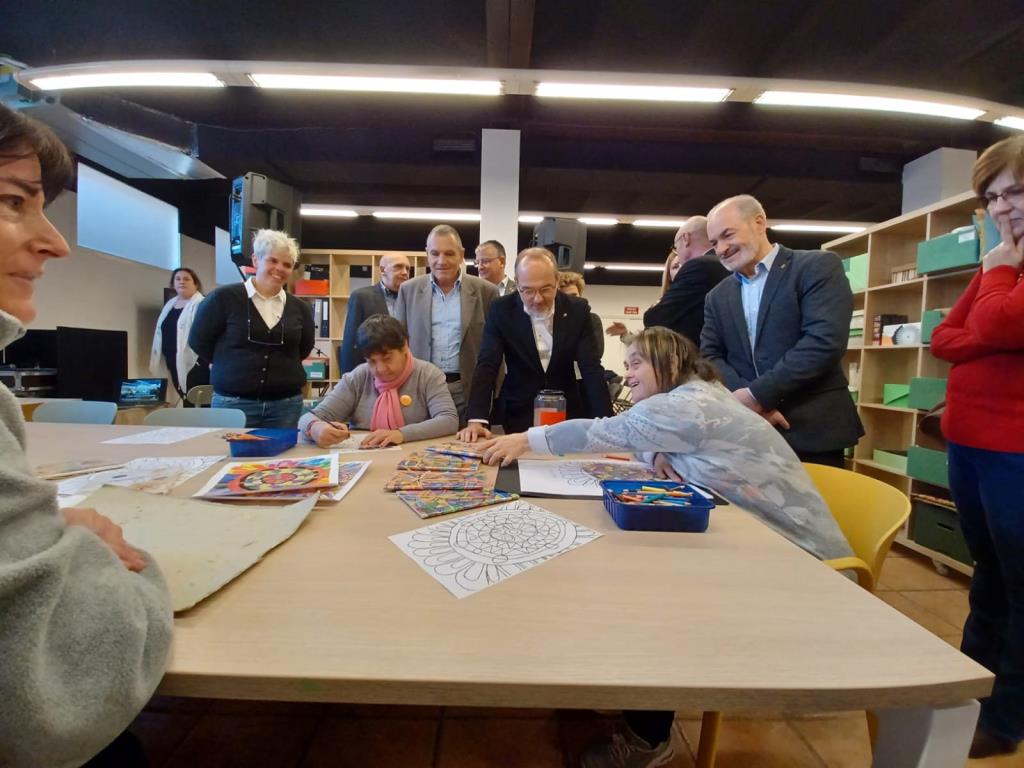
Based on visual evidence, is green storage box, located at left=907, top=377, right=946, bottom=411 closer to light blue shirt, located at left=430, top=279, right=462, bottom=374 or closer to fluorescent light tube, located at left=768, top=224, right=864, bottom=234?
light blue shirt, located at left=430, top=279, right=462, bottom=374

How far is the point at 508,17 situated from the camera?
2.67 meters

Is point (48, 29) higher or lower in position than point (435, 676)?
higher

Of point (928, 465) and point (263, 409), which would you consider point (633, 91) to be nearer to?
point (928, 465)

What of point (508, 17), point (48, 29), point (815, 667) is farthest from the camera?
point (48, 29)

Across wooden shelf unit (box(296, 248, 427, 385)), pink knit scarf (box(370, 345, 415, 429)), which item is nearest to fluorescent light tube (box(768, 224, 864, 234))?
wooden shelf unit (box(296, 248, 427, 385))

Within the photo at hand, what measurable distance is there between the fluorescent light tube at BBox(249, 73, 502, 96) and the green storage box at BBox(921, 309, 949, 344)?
9.49 feet

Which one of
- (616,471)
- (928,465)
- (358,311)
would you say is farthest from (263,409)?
(928,465)

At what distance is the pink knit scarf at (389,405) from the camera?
179cm

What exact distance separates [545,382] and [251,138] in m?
3.87

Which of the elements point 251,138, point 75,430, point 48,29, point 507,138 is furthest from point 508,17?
point 48,29

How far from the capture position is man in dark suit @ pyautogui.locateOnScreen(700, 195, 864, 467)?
55.9 inches

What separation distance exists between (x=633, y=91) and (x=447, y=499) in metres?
3.30

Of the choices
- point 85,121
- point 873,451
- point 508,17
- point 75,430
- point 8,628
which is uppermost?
point 508,17

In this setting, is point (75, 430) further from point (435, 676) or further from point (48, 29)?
point (48, 29)
